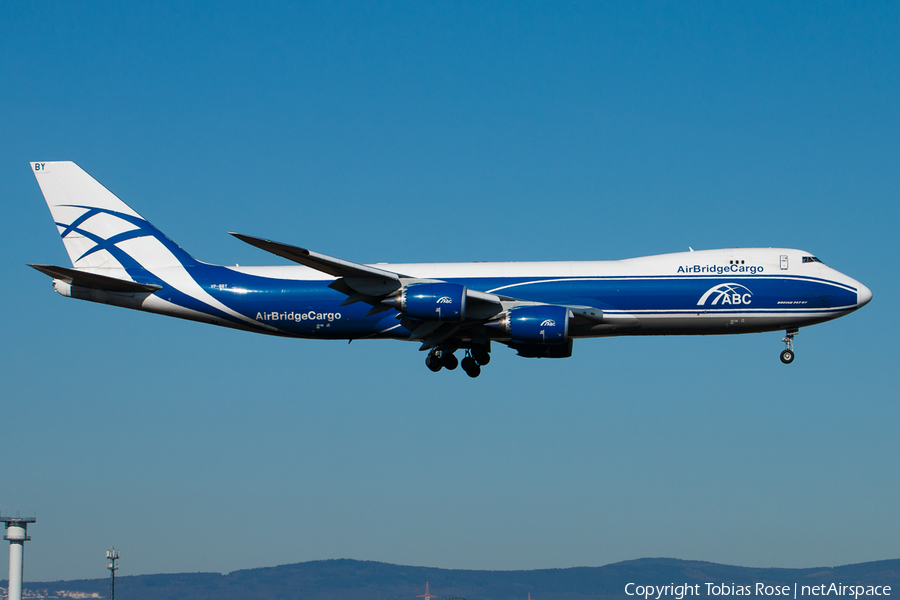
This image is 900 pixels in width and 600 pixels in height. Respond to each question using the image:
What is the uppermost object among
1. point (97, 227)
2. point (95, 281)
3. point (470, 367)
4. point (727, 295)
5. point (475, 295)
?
point (97, 227)

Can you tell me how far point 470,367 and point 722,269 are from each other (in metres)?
12.1

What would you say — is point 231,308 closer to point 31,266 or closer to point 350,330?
point 350,330

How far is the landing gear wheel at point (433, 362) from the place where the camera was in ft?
144

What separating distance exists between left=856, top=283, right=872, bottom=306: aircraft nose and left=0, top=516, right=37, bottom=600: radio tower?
7959 cm

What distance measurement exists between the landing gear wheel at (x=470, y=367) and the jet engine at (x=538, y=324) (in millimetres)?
5015

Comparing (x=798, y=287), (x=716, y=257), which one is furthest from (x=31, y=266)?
(x=798, y=287)

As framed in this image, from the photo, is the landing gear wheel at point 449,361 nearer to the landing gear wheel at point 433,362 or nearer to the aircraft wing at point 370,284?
the landing gear wheel at point 433,362

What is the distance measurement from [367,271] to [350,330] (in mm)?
5581

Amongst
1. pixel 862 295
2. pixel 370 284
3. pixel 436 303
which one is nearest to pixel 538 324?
pixel 436 303

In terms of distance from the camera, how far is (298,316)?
42594 mm

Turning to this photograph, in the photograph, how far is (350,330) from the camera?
42438mm

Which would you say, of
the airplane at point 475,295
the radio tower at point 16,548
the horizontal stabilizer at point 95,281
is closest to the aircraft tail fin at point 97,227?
the airplane at point 475,295

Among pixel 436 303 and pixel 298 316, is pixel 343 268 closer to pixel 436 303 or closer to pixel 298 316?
pixel 436 303

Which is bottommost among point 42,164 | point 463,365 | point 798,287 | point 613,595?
point 613,595
